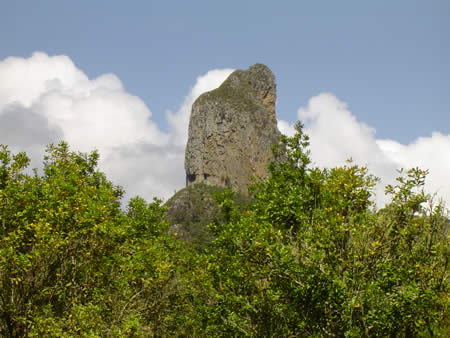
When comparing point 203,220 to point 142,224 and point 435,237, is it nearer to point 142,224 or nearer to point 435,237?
point 142,224

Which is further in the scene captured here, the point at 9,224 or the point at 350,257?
the point at 9,224

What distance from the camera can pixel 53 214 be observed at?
1443 cm

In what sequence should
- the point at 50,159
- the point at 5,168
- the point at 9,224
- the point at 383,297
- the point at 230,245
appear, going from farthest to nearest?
the point at 50,159
the point at 5,168
the point at 230,245
the point at 9,224
the point at 383,297

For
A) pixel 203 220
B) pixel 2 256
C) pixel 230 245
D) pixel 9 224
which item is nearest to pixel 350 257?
pixel 230 245

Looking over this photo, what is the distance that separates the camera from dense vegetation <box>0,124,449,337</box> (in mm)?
9570

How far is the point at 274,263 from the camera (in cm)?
1029

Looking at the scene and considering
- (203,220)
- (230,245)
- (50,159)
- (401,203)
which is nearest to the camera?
(401,203)

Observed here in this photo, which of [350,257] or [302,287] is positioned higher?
[350,257]

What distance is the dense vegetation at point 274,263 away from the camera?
31.4 ft

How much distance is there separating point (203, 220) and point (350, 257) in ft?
502

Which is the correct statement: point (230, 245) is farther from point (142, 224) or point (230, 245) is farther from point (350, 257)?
point (142, 224)

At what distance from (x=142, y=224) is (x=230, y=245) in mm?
11476

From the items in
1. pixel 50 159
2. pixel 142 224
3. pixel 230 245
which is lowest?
pixel 230 245

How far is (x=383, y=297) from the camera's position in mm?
9352
